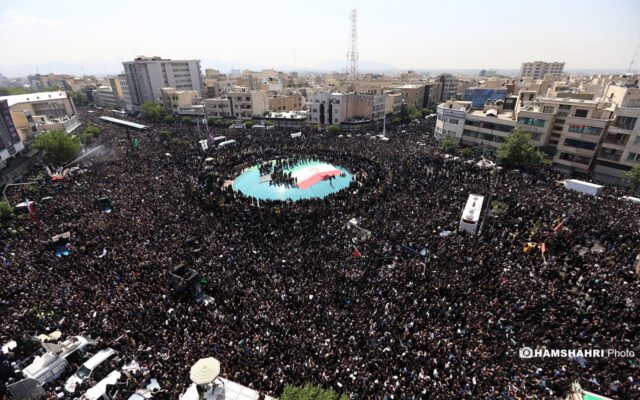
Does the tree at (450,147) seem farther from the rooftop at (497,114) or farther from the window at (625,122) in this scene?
the window at (625,122)

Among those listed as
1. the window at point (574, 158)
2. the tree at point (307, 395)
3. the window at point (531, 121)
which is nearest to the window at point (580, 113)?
the window at point (531, 121)

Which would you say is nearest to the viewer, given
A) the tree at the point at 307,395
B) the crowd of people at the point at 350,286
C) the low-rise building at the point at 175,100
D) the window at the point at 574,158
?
the tree at the point at 307,395

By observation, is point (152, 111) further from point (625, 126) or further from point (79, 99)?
point (625, 126)

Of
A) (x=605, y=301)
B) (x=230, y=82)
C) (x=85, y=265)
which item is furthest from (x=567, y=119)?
(x=230, y=82)

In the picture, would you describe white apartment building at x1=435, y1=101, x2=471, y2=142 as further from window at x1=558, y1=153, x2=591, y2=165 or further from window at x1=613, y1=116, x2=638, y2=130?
window at x1=613, y1=116, x2=638, y2=130

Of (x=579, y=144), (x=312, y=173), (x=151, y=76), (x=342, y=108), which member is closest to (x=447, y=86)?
(x=342, y=108)

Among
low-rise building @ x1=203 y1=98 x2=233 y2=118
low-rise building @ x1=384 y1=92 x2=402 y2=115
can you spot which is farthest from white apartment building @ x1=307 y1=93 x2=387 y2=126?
low-rise building @ x1=203 y1=98 x2=233 y2=118
